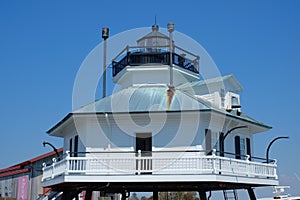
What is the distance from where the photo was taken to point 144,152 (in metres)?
20.4

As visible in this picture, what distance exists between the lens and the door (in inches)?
760

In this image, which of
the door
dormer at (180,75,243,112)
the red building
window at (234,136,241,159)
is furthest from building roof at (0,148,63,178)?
window at (234,136,241,159)

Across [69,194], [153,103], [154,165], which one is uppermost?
[153,103]

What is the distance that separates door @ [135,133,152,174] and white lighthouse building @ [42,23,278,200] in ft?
0.14

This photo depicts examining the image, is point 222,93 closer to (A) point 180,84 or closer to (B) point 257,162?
(A) point 180,84

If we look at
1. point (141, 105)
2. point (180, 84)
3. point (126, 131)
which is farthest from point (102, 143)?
point (180, 84)

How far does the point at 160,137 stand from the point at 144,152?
1271mm

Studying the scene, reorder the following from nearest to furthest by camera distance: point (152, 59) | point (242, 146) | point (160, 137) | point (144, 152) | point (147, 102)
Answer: point (144, 152)
point (160, 137)
point (147, 102)
point (242, 146)
point (152, 59)

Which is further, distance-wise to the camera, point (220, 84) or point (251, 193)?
point (220, 84)

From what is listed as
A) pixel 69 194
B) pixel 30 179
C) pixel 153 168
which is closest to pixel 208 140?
pixel 153 168

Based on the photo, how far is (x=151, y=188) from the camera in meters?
21.6

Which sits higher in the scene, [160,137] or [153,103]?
[153,103]

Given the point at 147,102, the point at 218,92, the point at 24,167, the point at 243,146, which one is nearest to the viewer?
the point at 147,102

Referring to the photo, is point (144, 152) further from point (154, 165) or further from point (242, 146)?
point (242, 146)
